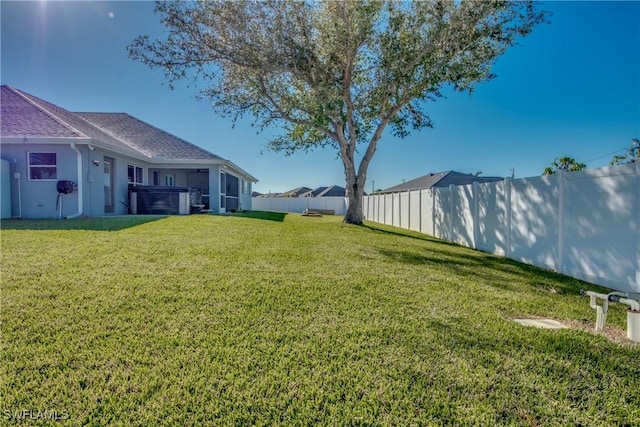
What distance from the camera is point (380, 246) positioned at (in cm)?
807

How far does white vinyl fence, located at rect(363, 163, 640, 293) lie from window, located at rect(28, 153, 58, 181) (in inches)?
554

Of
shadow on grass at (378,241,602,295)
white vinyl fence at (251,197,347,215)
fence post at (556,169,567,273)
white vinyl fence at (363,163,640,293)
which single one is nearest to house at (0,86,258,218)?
shadow on grass at (378,241,602,295)

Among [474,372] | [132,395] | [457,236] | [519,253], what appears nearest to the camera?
[132,395]

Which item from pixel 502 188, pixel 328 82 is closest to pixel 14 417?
pixel 502 188

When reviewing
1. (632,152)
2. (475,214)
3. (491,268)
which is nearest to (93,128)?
(475,214)

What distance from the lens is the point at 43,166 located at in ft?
36.7

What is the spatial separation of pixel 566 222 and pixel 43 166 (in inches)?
608

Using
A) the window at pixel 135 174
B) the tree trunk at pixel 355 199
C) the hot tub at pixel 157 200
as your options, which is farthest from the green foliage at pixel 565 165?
the window at pixel 135 174

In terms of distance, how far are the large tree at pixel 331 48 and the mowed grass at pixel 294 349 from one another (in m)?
8.83

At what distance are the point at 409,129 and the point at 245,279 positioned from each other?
42.7ft

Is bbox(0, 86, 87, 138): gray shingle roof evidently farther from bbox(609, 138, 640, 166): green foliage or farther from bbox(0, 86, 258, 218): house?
bbox(609, 138, 640, 166): green foliage

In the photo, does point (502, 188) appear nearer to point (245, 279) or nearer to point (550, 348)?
point (550, 348)

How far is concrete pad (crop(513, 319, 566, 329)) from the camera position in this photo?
10.6 ft

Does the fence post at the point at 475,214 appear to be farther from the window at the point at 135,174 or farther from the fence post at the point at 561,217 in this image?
the window at the point at 135,174
